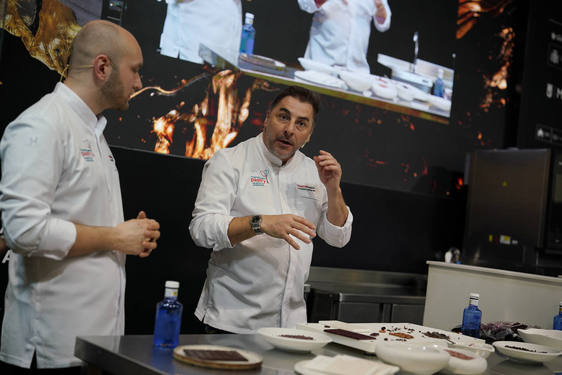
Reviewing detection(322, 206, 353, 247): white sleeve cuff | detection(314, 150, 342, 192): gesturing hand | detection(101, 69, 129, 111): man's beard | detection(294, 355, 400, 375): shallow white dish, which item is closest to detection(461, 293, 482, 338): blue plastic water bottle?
detection(322, 206, 353, 247): white sleeve cuff

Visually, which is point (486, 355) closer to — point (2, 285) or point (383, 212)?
point (2, 285)

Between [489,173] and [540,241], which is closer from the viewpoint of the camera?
[540,241]

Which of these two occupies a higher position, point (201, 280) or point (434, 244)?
point (434, 244)

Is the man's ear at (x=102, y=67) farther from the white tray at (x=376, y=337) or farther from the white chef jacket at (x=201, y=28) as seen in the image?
the white chef jacket at (x=201, y=28)

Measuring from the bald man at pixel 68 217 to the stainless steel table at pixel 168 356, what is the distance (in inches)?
6.0

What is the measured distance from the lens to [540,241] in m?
4.15

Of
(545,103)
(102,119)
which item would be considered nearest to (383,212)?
(545,103)

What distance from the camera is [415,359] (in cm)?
149

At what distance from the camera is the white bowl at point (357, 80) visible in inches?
158

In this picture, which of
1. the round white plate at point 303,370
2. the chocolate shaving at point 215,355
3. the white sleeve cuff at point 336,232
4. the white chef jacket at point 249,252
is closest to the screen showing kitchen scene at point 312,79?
the white chef jacket at point 249,252

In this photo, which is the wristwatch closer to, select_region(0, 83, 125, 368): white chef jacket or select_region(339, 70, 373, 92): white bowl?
select_region(0, 83, 125, 368): white chef jacket

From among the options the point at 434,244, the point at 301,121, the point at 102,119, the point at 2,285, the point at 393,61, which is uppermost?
the point at 393,61

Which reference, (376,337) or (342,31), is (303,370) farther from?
(342,31)

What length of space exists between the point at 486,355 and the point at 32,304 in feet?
4.24
